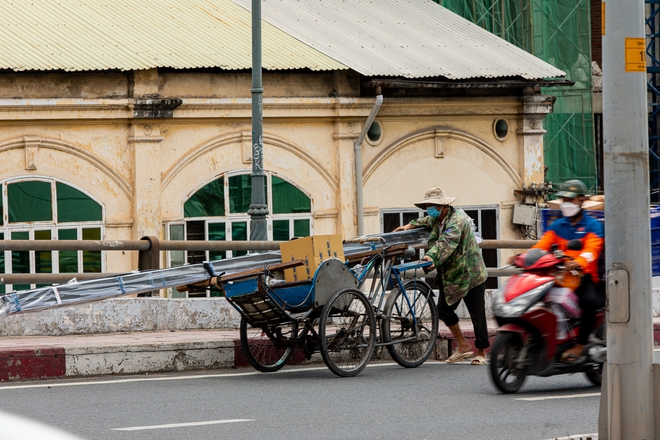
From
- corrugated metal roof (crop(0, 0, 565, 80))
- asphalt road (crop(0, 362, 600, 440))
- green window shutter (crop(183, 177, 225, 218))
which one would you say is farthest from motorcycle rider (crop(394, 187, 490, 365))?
green window shutter (crop(183, 177, 225, 218))

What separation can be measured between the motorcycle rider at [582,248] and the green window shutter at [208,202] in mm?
12886

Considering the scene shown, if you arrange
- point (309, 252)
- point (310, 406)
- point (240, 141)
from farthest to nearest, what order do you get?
point (240, 141) < point (309, 252) < point (310, 406)

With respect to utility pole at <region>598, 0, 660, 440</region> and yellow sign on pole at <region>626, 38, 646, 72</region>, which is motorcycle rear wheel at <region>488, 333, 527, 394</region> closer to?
utility pole at <region>598, 0, 660, 440</region>

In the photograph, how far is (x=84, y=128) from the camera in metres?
20.7

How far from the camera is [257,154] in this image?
1733 cm

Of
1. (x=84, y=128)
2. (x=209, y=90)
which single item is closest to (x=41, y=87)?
(x=84, y=128)

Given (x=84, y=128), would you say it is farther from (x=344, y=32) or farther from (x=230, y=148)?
(x=344, y=32)

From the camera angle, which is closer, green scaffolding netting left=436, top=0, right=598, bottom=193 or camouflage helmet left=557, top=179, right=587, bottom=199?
camouflage helmet left=557, top=179, right=587, bottom=199

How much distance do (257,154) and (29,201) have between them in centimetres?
540

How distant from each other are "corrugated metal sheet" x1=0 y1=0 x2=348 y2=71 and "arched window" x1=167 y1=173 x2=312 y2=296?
2.42 meters

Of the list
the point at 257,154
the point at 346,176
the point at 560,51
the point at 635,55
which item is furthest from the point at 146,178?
the point at 635,55

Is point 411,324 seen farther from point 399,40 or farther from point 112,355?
point 399,40

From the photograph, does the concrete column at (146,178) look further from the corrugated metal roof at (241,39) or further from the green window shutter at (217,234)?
the corrugated metal roof at (241,39)

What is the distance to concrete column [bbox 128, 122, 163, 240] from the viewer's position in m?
20.9
